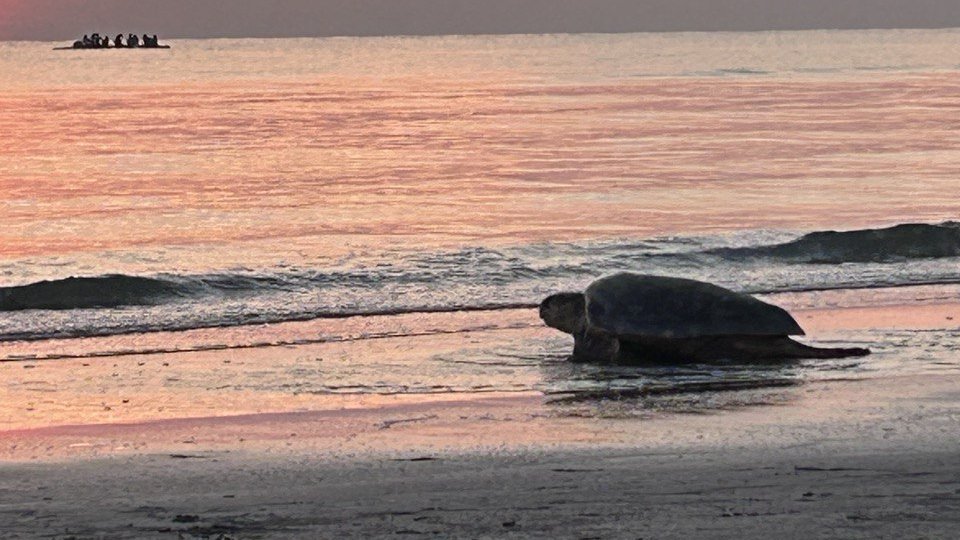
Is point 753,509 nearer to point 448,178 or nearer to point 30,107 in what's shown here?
point 448,178

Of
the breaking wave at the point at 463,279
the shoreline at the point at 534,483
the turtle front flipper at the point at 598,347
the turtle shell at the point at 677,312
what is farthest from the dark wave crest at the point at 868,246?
the shoreline at the point at 534,483

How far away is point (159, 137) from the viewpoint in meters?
40.4

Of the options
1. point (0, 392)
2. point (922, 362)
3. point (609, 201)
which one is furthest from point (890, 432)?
point (609, 201)

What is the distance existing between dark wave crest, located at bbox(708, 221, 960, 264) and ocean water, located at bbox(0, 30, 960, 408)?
4 centimetres

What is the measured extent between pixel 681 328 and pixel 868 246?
8.86m

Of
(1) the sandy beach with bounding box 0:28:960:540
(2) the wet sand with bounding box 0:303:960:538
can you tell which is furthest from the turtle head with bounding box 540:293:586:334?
(2) the wet sand with bounding box 0:303:960:538

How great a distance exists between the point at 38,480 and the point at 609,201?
18.4 metres

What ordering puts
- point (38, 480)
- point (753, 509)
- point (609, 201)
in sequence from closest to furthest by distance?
point (753, 509)
point (38, 480)
point (609, 201)

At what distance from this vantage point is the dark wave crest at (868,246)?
18.5 meters

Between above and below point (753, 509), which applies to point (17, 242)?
above

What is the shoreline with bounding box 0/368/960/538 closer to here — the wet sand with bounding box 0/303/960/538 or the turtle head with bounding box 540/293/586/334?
the wet sand with bounding box 0/303/960/538

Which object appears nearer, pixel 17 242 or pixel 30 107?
pixel 17 242

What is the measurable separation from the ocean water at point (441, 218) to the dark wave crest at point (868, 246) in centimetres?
4

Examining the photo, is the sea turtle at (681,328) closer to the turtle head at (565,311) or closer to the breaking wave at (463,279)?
the turtle head at (565,311)
